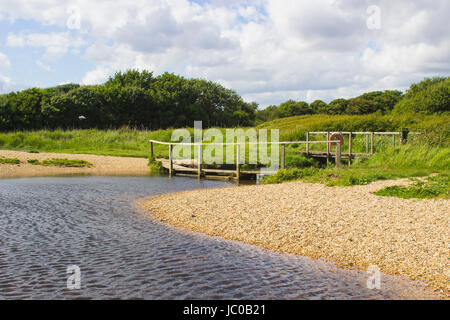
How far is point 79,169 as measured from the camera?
21969mm

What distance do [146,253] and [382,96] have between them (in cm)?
6575

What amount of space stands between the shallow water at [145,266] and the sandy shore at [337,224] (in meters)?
0.41

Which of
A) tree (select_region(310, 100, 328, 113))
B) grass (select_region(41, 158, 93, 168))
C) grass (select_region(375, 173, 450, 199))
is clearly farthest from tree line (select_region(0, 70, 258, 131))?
grass (select_region(375, 173, 450, 199))

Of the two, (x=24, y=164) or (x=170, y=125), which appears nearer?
(x=24, y=164)

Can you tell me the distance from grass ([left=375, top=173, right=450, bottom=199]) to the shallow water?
480 cm

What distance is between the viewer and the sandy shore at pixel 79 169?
20031 millimetres

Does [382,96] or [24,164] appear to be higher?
[382,96]

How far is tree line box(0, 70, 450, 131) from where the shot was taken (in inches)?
1610

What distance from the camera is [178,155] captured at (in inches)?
957

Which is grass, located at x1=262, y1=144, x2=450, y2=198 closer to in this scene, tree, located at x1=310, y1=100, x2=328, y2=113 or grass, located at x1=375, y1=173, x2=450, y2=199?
grass, located at x1=375, y1=173, x2=450, y2=199

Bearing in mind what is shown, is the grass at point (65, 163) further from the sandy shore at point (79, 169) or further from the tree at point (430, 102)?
the tree at point (430, 102)

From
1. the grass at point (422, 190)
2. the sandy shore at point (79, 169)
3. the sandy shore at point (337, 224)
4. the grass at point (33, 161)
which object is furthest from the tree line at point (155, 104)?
the grass at point (422, 190)

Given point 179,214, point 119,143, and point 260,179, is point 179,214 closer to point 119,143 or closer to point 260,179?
point 260,179

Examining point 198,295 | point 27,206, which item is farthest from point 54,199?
point 198,295
